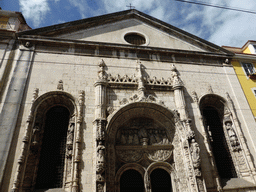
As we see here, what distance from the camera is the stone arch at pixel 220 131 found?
1041 cm

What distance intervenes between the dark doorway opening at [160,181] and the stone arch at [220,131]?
300 cm

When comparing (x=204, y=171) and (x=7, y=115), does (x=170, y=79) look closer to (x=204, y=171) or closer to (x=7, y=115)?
(x=204, y=171)

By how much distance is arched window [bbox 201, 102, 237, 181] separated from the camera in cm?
1037

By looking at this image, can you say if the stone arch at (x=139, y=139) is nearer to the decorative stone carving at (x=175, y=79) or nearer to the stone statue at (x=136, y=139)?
the stone statue at (x=136, y=139)

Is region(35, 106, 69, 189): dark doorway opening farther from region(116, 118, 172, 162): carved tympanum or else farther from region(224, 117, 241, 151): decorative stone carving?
region(224, 117, 241, 151): decorative stone carving

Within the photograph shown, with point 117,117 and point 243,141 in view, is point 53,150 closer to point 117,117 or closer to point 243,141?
point 117,117

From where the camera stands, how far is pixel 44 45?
11.2 meters

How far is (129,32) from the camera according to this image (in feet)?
43.2

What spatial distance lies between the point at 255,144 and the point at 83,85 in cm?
1037

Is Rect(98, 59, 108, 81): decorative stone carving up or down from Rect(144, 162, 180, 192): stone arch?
up

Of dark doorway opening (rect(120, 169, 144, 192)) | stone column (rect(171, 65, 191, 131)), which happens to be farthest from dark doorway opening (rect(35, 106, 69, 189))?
stone column (rect(171, 65, 191, 131))

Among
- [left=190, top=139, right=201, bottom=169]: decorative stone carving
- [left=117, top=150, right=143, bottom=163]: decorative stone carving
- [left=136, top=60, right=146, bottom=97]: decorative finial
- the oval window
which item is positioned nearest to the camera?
[left=190, top=139, right=201, bottom=169]: decorative stone carving

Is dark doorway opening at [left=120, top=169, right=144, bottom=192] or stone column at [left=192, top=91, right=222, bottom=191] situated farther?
dark doorway opening at [left=120, top=169, right=144, bottom=192]

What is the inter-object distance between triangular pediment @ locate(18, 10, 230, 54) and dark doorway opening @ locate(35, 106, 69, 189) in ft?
16.8
